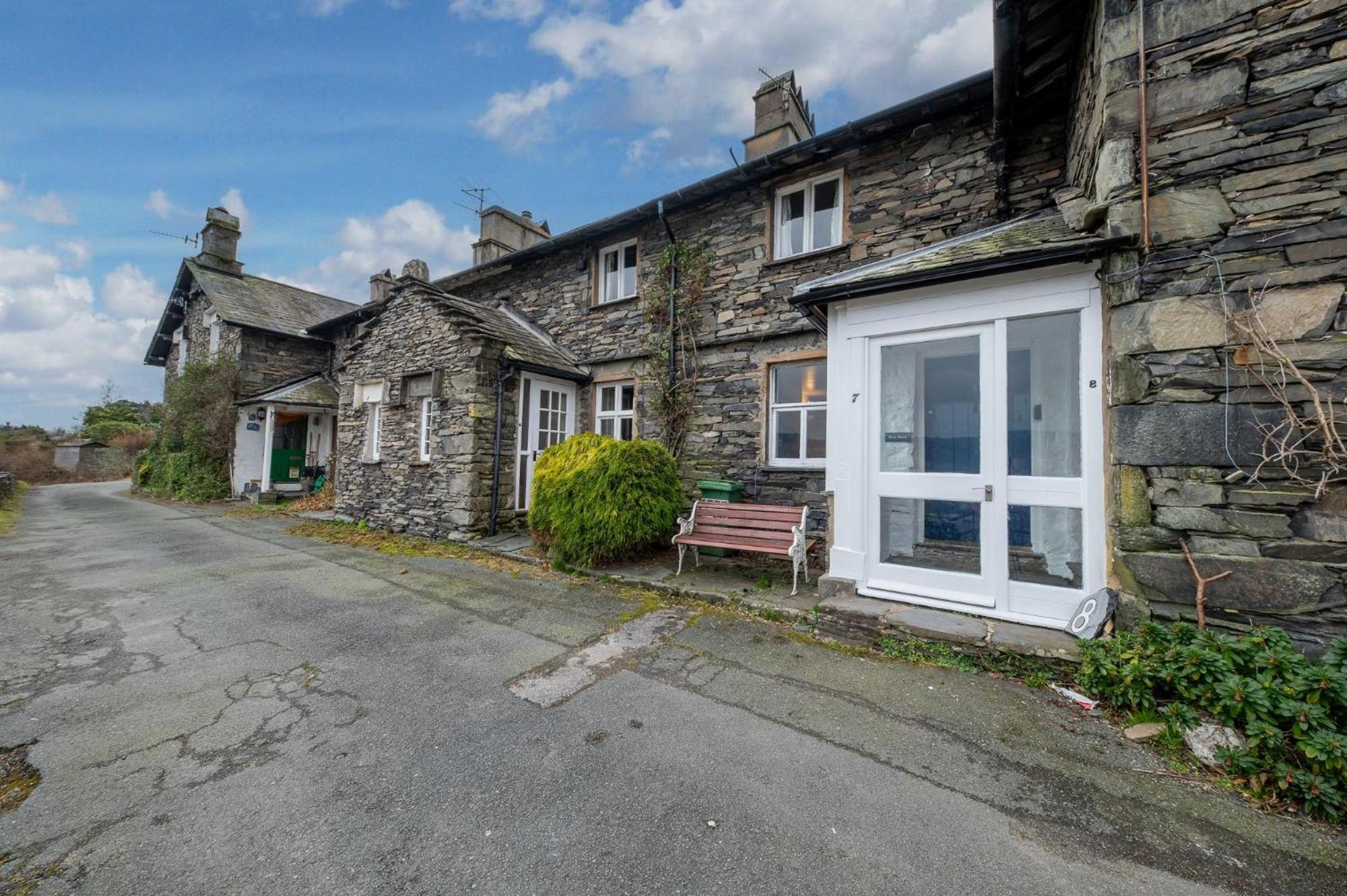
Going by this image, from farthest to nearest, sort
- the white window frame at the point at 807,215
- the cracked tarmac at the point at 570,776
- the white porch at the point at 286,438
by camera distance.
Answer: the white porch at the point at 286,438, the white window frame at the point at 807,215, the cracked tarmac at the point at 570,776

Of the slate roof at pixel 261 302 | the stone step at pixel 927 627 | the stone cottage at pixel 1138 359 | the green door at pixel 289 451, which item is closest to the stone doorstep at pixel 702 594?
the stone step at pixel 927 627

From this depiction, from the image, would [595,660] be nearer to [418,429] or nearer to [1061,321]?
[1061,321]

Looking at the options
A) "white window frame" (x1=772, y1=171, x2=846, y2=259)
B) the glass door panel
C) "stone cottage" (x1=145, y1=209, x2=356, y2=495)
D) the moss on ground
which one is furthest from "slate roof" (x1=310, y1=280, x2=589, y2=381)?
"stone cottage" (x1=145, y1=209, x2=356, y2=495)

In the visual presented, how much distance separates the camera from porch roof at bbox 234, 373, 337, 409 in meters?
14.7

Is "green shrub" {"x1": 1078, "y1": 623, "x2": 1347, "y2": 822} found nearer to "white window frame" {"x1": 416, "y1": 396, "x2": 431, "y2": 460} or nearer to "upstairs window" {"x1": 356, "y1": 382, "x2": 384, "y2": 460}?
"white window frame" {"x1": 416, "y1": 396, "x2": 431, "y2": 460}

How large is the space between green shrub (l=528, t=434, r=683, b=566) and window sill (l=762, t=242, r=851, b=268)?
350 cm

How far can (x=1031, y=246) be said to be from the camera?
4109 millimetres

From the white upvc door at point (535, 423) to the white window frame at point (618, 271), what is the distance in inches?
78.7

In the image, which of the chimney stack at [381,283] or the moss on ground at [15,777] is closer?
the moss on ground at [15,777]

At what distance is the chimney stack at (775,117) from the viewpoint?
859 cm

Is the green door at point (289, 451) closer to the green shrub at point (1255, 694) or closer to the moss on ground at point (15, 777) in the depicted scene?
the moss on ground at point (15, 777)

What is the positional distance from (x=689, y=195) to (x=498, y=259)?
5.11 m

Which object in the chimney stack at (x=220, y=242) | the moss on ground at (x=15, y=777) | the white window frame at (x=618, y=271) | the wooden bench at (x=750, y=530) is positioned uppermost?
the chimney stack at (x=220, y=242)

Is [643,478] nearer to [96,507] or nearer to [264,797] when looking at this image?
[264,797]
